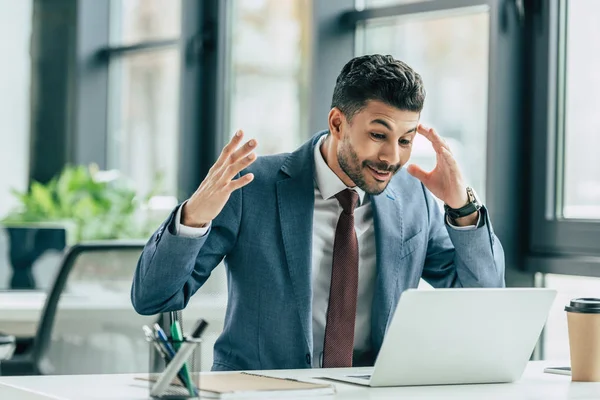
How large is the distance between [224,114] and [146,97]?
852 mm

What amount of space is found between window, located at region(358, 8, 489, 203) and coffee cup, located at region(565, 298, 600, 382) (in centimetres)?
144

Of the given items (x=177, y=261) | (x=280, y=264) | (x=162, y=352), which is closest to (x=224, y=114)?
(x=280, y=264)

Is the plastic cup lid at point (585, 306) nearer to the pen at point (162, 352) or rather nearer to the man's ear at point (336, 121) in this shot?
the man's ear at point (336, 121)

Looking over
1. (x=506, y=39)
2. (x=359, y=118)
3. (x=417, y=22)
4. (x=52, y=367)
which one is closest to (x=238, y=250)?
(x=359, y=118)

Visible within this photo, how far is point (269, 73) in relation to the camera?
4.48 meters

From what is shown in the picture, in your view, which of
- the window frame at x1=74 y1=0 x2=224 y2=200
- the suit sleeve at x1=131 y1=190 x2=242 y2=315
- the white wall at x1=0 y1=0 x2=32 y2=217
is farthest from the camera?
the white wall at x1=0 y1=0 x2=32 y2=217

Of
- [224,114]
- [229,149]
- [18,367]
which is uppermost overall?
[224,114]

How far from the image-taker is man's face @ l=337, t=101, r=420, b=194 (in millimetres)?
2076

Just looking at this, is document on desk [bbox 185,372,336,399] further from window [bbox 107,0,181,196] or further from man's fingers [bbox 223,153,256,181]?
window [bbox 107,0,181,196]

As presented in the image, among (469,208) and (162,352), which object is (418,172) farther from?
(162,352)

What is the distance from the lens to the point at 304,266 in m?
2.13

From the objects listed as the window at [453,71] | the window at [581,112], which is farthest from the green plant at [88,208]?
the window at [581,112]

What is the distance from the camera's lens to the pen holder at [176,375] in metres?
1.47

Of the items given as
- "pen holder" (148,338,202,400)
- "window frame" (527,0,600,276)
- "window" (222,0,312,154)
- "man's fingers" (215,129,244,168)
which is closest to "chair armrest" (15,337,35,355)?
"window" (222,0,312,154)
